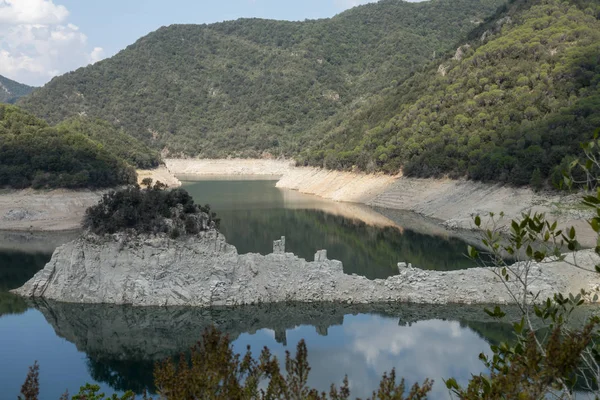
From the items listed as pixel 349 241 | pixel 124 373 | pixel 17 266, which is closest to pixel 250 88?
pixel 349 241

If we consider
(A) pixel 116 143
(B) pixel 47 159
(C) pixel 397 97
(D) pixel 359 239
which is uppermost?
(C) pixel 397 97

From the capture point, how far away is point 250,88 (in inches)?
7047

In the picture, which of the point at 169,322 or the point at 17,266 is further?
the point at 17,266

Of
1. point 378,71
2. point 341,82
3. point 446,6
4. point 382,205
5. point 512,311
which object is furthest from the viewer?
point 446,6

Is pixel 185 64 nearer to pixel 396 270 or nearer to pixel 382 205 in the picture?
pixel 382 205

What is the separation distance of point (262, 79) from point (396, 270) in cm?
15635

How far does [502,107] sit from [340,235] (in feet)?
107

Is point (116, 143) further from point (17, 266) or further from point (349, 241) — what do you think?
Result: point (349, 241)

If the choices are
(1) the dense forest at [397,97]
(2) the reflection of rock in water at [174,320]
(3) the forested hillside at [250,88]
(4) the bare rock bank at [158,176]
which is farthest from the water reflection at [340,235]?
(3) the forested hillside at [250,88]

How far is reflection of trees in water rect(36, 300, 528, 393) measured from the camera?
20391mm

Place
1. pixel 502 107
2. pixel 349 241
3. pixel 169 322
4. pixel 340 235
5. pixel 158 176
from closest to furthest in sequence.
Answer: pixel 169 322
pixel 349 241
pixel 340 235
pixel 502 107
pixel 158 176

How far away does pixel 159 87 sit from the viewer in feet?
601

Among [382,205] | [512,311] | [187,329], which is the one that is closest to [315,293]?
[187,329]

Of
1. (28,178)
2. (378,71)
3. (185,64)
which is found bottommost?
(28,178)
